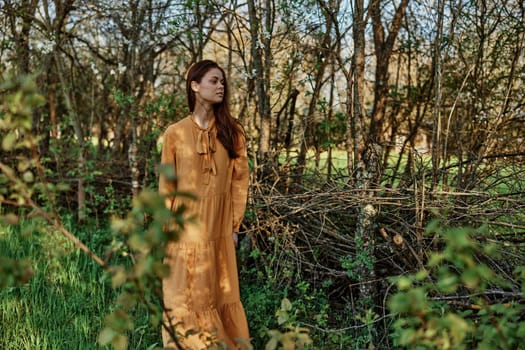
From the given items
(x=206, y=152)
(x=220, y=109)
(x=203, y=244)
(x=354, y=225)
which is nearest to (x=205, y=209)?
(x=203, y=244)

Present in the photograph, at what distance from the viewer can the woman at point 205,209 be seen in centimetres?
300

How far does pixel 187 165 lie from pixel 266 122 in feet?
4.84

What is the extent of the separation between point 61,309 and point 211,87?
6.15 ft

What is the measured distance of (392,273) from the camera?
357 centimetres

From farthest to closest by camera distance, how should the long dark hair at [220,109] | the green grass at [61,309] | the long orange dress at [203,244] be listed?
the green grass at [61,309] < the long dark hair at [220,109] < the long orange dress at [203,244]

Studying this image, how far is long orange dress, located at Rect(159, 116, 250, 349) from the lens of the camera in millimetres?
2998

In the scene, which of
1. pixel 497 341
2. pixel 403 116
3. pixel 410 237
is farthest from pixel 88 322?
pixel 403 116

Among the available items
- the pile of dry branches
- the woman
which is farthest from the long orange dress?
the pile of dry branches

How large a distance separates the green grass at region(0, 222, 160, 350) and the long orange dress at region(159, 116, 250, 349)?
0.97 feet

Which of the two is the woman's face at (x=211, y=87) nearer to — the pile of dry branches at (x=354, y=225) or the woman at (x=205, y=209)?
the woman at (x=205, y=209)

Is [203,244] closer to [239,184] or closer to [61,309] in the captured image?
[239,184]

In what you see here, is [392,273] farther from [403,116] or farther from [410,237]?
[403,116]

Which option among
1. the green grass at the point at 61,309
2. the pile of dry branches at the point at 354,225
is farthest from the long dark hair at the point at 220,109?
the green grass at the point at 61,309

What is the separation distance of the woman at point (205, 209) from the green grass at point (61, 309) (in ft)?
1.06
